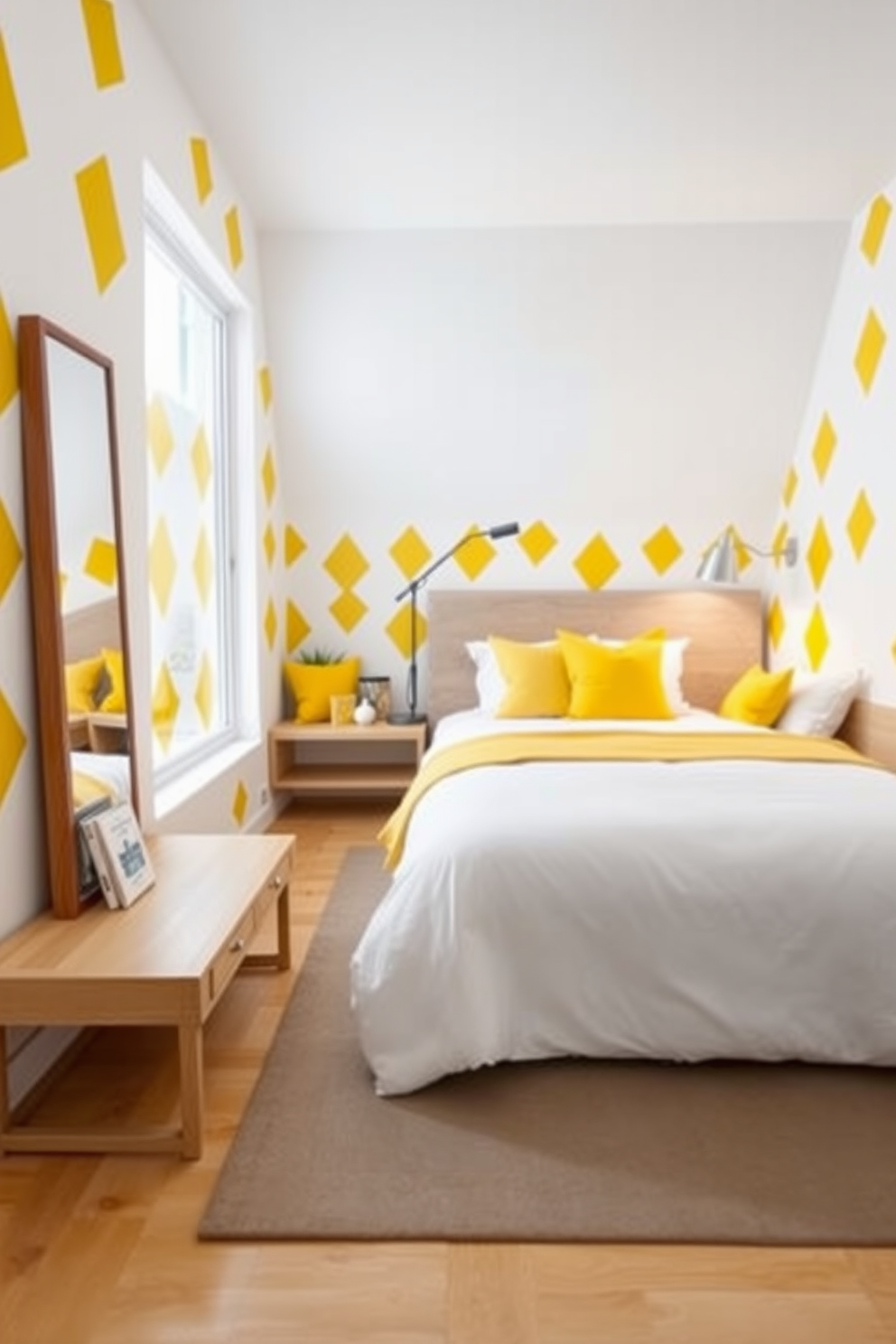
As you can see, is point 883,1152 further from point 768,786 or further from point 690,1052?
point 768,786

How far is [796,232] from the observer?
3.86 metres

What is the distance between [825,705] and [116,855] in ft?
8.67

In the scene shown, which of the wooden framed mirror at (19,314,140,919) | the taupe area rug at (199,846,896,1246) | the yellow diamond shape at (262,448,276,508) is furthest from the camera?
the yellow diamond shape at (262,448,276,508)

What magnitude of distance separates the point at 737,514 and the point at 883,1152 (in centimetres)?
316

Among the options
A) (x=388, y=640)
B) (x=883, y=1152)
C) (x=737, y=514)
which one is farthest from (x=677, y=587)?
(x=883, y=1152)

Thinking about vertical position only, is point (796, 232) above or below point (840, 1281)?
above

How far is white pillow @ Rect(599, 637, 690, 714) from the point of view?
13.3ft

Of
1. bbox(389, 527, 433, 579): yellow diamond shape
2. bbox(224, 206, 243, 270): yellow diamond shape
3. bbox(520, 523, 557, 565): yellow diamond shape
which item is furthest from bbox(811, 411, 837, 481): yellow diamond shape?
bbox(224, 206, 243, 270): yellow diamond shape

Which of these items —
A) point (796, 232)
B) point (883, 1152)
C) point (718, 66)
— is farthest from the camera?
point (796, 232)

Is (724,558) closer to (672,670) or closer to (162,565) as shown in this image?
(672,670)

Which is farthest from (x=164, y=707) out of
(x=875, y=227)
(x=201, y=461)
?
(x=875, y=227)

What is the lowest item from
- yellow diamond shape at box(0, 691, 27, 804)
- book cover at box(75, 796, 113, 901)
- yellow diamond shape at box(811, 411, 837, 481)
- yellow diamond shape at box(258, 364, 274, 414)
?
book cover at box(75, 796, 113, 901)

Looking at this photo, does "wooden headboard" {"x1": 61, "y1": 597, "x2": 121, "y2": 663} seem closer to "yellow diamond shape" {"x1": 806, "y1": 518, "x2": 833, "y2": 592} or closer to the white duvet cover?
the white duvet cover

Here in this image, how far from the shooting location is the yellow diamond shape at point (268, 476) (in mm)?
4168
